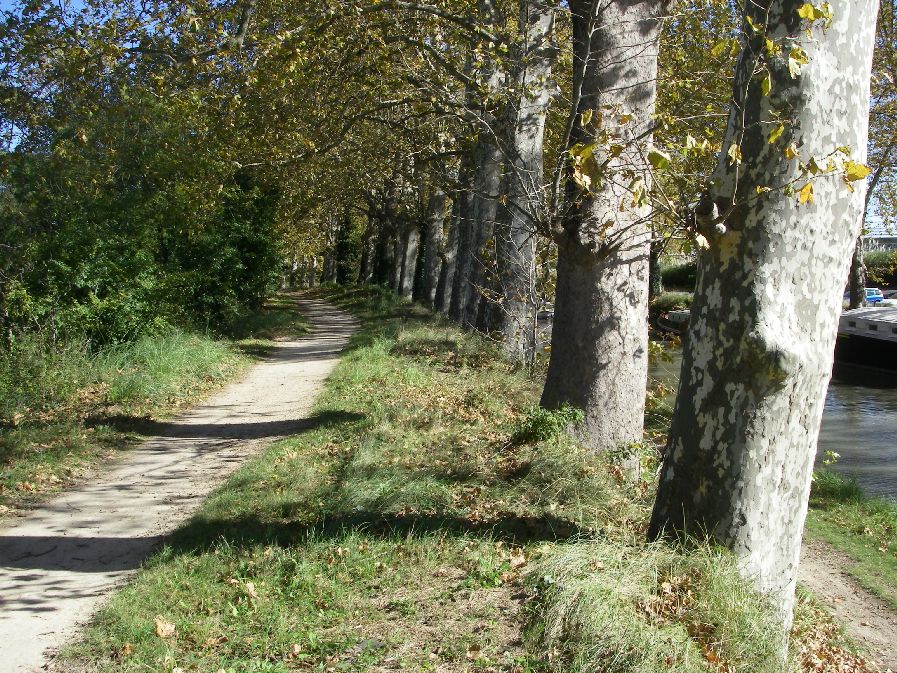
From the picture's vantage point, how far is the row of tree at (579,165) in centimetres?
463

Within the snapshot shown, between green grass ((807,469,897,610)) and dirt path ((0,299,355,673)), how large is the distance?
23.4 ft

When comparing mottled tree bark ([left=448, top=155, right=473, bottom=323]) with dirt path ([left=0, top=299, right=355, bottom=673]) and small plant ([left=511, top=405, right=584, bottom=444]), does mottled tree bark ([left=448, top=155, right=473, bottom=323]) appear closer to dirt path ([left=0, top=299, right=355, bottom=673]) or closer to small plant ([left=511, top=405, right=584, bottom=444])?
dirt path ([left=0, top=299, right=355, bottom=673])

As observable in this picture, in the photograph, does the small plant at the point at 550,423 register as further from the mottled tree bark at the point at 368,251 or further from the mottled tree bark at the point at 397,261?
the mottled tree bark at the point at 368,251

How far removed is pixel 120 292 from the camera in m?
14.9

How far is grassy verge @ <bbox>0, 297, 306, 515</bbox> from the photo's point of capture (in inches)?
353

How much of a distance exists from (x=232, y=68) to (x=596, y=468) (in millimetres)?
7967

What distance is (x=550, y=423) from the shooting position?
26.5ft

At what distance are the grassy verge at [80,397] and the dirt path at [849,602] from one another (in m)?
8.12

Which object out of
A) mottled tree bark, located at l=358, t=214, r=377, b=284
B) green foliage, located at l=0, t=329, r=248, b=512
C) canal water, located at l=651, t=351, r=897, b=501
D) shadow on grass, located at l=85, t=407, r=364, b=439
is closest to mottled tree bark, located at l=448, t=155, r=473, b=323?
canal water, located at l=651, t=351, r=897, b=501

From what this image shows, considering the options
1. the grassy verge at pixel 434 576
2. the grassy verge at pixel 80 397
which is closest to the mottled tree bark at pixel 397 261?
the grassy verge at pixel 80 397

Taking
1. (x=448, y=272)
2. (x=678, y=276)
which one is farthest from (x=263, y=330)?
(x=678, y=276)

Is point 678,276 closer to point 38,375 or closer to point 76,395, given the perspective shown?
point 76,395

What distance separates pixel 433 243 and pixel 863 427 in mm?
15630

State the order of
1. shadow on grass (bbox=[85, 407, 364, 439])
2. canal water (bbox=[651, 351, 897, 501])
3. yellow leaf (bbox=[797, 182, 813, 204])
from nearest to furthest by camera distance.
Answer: yellow leaf (bbox=[797, 182, 813, 204]) < shadow on grass (bbox=[85, 407, 364, 439]) < canal water (bbox=[651, 351, 897, 501])
